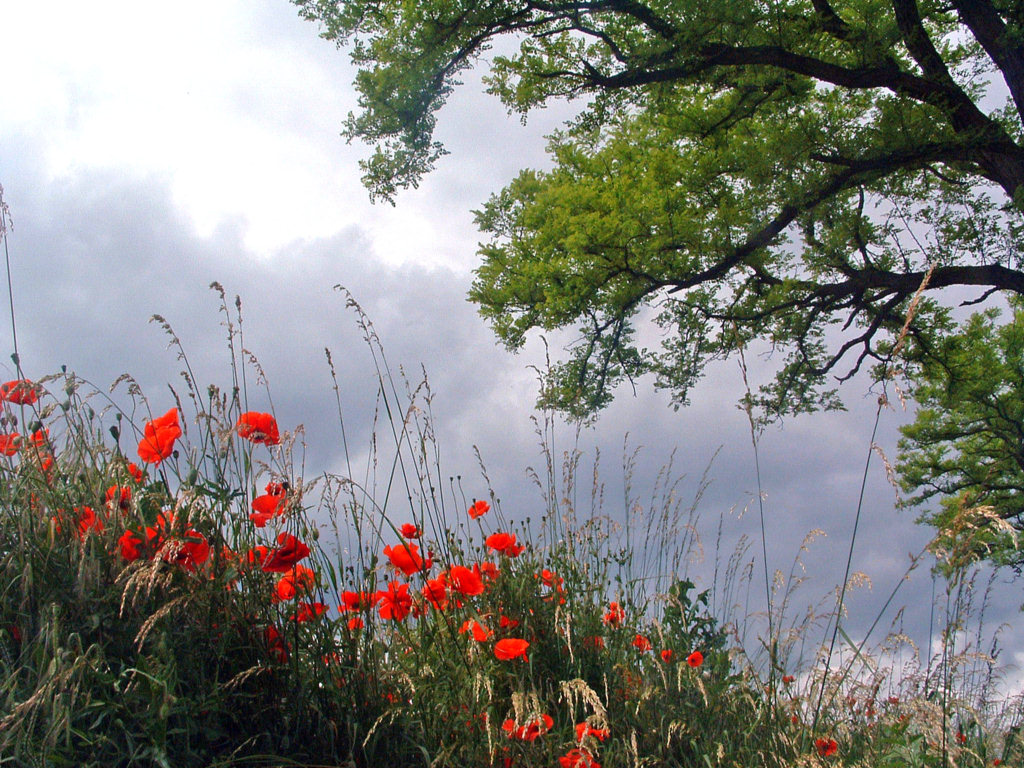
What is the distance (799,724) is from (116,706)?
2262mm

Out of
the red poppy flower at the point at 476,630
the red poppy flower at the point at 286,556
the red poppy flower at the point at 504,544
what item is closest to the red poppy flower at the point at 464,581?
the red poppy flower at the point at 476,630

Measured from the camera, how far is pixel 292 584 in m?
2.22

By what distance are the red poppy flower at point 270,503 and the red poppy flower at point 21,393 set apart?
832 mm

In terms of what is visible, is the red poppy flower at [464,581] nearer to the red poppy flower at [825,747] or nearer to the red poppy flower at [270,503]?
the red poppy flower at [270,503]

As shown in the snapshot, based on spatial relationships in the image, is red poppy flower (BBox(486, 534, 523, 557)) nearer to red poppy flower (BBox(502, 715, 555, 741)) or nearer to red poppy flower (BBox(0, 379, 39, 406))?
red poppy flower (BBox(502, 715, 555, 741))

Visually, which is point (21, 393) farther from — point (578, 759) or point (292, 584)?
point (578, 759)

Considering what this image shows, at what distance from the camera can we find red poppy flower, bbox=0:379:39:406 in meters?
2.47

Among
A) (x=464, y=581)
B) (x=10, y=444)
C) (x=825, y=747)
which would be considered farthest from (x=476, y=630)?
(x=10, y=444)

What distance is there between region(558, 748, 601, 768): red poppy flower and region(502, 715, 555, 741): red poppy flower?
9cm

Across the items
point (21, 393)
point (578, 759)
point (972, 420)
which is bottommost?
point (578, 759)

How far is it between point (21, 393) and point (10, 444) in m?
0.17

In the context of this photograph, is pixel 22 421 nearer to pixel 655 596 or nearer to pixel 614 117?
pixel 655 596

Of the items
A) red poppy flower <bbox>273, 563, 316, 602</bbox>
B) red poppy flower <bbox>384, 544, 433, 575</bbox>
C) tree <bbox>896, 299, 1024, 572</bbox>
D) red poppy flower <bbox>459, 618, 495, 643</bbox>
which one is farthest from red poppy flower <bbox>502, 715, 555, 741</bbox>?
tree <bbox>896, 299, 1024, 572</bbox>

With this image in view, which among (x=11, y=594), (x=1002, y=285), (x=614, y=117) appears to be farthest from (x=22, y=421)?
(x=1002, y=285)
